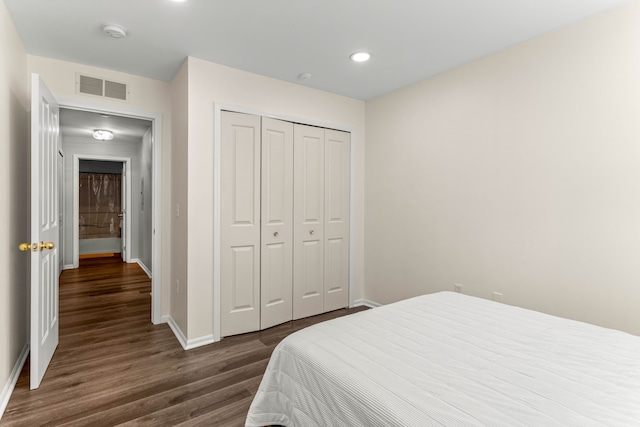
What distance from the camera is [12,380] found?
2.12 metres

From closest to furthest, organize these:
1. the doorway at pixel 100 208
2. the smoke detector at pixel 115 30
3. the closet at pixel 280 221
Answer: the smoke detector at pixel 115 30 → the closet at pixel 280 221 → the doorway at pixel 100 208

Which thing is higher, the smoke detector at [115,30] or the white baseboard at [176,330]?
the smoke detector at [115,30]

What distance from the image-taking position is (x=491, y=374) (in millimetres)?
1214

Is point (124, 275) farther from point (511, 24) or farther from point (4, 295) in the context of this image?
point (511, 24)

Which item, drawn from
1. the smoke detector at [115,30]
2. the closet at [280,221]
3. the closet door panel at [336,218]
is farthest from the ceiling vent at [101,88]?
the closet door panel at [336,218]

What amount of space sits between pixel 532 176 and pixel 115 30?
126 inches

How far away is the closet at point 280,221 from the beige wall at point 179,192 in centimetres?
32

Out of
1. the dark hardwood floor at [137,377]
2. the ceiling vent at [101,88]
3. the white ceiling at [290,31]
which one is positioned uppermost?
the white ceiling at [290,31]

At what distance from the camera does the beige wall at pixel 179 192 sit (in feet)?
9.27

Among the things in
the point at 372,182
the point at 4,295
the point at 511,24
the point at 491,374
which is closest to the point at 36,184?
the point at 4,295

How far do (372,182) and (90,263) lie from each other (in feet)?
20.2

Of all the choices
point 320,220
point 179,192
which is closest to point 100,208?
point 179,192

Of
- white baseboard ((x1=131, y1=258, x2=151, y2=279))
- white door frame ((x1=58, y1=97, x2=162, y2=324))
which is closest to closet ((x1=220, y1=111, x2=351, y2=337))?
white door frame ((x1=58, y1=97, x2=162, y2=324))

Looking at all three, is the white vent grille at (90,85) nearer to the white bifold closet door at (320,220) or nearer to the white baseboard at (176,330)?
the white bifold closet door at (320,220)
